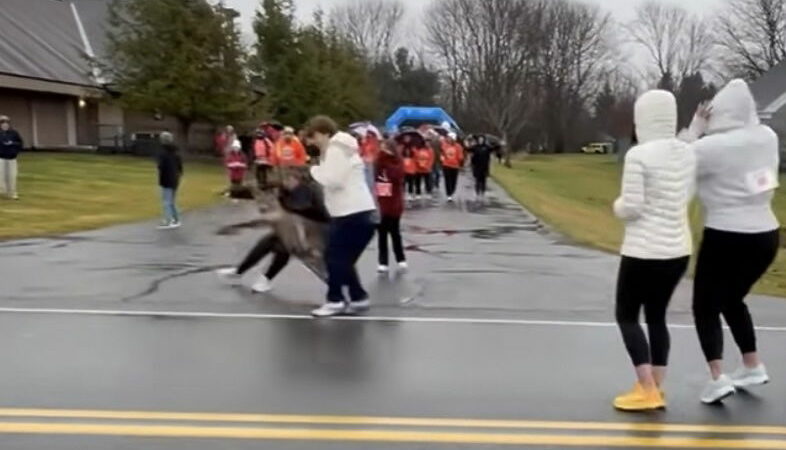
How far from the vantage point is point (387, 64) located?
87.9 meters

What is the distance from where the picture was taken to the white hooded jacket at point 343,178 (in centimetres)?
812

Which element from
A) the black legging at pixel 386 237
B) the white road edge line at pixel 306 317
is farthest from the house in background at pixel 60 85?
the white road edge line at pixel 306 317

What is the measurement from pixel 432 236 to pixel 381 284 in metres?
5.15

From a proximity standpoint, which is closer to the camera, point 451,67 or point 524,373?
point 524,373

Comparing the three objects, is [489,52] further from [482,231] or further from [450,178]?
[482,231]

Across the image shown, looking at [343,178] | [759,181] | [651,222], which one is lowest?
[651,222]

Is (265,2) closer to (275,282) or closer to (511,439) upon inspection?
(275,282)

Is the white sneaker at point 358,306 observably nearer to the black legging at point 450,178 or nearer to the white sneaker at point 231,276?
the white sneaker at point 231,276

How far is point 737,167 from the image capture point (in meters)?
5.64

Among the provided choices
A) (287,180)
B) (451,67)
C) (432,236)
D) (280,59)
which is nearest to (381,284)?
(287,180)

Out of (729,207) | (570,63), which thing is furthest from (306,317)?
(570,63)

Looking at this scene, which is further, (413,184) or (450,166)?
(450,166)

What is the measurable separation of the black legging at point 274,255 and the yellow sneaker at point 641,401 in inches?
175

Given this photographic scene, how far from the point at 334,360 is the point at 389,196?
4577 mm
